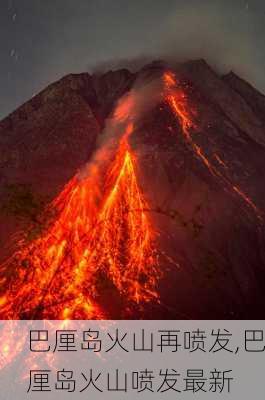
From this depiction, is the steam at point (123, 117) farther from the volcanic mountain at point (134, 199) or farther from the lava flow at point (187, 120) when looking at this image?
the lava flow at point (187, 120)

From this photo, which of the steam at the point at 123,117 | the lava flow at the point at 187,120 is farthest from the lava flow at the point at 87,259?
the lava flow at the point at 187,120

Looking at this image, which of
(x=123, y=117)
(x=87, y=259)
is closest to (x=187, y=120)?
(x=123, y=117)

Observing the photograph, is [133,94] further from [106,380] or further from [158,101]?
[106,380]

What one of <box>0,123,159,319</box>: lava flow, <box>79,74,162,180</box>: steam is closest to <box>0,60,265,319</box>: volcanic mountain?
<box>0,123,159,319</box>: lava flow

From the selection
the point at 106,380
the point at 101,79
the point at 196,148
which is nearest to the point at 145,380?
the point at 106,380

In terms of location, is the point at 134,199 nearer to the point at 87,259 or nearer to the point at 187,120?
the point at 87,259
